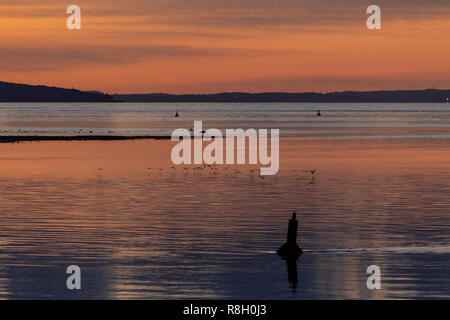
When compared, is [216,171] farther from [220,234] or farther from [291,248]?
[291,248]

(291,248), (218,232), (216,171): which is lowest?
(291,248)

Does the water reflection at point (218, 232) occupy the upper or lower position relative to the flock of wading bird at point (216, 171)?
lower

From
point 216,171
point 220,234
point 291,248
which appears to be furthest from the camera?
point 216,171

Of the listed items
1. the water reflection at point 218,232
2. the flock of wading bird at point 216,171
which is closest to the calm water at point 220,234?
the water reflection at point 218,232

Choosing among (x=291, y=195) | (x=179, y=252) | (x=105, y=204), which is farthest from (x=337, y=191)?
(x=179, y=252)

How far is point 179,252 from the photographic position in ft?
103

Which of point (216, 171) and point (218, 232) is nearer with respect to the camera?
point (218, 232)

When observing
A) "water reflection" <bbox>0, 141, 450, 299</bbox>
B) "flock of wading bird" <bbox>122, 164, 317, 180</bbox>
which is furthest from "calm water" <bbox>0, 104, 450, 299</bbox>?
"flock of wading bird" <bbox>122, 164, 317, 180</bbox>

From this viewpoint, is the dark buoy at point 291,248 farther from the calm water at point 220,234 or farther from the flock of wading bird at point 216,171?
the flock of wading bird at point 216,171

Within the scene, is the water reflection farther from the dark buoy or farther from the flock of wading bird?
the dark buoy

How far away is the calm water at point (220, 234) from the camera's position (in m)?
25.8

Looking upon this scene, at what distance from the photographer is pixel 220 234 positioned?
35.8m

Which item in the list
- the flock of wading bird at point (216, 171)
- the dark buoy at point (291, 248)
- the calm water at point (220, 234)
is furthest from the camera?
the flock of wading bird at point (216, 171)

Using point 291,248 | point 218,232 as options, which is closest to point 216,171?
point 218,232
